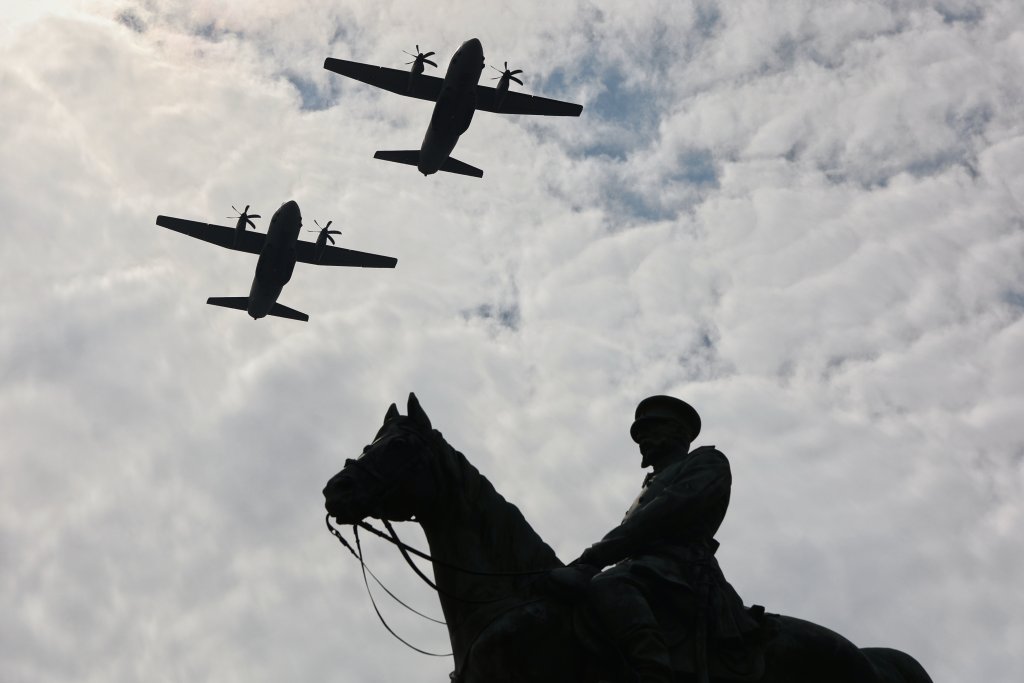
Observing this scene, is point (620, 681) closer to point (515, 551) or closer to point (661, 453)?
point (515, 551)

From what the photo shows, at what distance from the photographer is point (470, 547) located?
25.7 ft

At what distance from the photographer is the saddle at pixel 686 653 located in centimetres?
739

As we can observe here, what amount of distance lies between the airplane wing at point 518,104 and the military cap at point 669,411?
200 ft

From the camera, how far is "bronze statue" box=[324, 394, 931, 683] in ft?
24.1

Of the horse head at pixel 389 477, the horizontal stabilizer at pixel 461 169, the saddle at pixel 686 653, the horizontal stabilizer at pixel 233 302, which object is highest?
the horizontal stabilizer at pixel 461 169

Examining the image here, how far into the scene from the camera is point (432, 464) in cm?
771

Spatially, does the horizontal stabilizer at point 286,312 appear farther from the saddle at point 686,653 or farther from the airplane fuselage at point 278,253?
the saddle at point 686,653

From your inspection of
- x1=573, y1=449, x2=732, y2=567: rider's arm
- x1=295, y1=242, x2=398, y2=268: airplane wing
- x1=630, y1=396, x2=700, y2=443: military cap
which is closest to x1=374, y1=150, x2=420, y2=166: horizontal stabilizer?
x1=295, y1=242, x2=398, y2=268: airplane wing

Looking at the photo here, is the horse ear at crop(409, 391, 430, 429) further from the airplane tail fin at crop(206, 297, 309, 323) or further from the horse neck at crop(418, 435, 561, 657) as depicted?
the airplane tail fin at crop(206, 297, 309, 323)

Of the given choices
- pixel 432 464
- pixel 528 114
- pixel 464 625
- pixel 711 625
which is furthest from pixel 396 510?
pixel 528 114

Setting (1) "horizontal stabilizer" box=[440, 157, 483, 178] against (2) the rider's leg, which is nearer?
(2) the rider's leg

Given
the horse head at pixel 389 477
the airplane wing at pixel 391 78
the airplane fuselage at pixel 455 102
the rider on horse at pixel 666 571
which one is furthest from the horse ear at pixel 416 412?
the airplane wing at pixel 391 78

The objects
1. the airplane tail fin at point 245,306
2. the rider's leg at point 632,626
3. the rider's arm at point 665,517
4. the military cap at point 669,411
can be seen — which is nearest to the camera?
the rider's leg at point 632,626

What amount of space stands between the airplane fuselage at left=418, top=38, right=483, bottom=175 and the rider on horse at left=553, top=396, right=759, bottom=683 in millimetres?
57064
